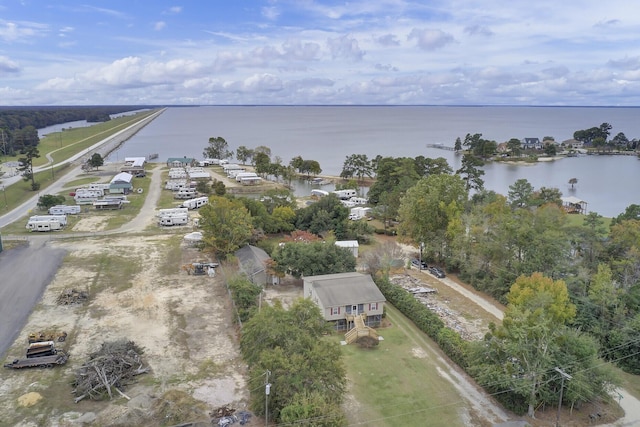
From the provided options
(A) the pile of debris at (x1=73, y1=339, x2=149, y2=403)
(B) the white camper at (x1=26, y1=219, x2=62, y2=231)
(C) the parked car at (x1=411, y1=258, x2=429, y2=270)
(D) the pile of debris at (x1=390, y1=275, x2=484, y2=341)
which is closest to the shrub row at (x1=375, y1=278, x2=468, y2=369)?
(D) the pile of debris at (x1=390, y1=275, x2=484, y2=341)

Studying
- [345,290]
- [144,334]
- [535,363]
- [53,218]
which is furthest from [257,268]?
[53,218]

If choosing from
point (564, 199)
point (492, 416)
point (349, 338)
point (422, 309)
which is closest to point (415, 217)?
point (422, 309)

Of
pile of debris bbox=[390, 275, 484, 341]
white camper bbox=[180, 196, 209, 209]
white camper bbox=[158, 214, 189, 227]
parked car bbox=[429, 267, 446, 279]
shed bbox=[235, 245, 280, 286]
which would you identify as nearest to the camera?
pile of debris bbox=[390, 275, 484, 341]

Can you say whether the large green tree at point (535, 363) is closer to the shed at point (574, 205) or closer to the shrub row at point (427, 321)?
the shrub row at point (427, 321)

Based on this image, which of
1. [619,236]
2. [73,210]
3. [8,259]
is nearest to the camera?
[619,236]

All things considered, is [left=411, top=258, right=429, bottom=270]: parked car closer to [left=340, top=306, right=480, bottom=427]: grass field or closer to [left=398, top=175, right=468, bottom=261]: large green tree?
[left=398, top=175, right=468, bottom=261]: large green tree

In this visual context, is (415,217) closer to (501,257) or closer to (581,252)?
(501,257)

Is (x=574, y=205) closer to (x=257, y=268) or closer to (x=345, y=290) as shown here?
(x=345, y=290)
